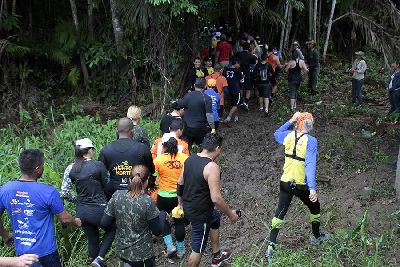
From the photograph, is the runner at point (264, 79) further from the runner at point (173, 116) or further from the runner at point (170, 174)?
the runner at point (170, 174)

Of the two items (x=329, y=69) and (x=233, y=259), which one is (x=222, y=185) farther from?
(x=329, y=69)

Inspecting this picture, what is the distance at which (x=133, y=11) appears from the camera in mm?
10742

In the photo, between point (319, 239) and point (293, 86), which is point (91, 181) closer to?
point (319, 239)

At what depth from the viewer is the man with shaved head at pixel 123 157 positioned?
17.8 ft

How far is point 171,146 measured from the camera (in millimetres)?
5629

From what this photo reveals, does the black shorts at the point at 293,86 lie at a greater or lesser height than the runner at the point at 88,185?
greater

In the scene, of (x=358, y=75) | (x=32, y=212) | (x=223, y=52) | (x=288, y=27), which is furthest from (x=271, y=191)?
(x=288, y=27)

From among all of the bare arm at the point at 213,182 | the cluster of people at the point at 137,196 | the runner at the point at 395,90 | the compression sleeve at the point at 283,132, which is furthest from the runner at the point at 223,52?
the bare arm at the point at 213,182

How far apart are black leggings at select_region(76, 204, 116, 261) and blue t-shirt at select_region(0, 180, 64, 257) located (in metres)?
0.78

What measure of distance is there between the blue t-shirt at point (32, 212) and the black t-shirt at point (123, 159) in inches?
46.7

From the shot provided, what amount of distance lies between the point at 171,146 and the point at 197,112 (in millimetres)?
2314

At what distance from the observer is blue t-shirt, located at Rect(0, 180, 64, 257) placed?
4.22 meters

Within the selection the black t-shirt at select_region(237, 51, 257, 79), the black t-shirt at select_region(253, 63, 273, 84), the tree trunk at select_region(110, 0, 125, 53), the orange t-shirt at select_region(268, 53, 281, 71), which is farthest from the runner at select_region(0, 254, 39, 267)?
the tree trunk at select_region(110, 0, 125, 53)

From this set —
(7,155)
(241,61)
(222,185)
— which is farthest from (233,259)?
(241,61)
